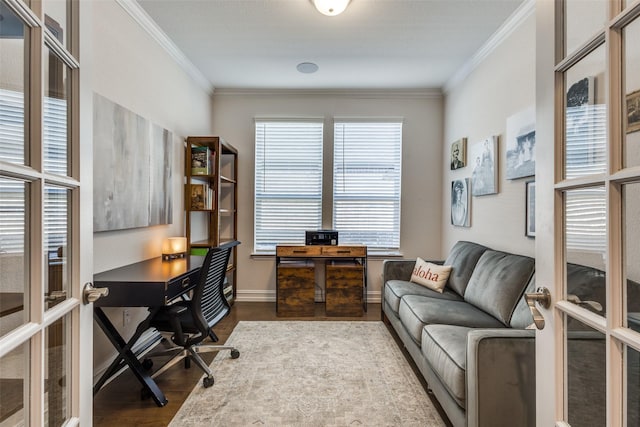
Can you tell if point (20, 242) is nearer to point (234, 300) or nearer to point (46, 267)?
point (46, 267)

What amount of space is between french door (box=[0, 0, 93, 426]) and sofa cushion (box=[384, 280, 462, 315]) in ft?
7.82

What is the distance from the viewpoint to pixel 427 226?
4168 millimetres

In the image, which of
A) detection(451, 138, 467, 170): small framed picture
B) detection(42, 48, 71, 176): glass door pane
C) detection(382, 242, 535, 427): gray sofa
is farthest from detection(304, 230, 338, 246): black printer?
detection(42, 48, 71, 176): glass door pane

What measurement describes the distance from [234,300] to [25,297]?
3598 mm

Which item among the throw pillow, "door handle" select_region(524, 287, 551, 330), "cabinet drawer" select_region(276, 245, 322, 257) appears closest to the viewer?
"door handle" select_region(524, 287, 551, 330)

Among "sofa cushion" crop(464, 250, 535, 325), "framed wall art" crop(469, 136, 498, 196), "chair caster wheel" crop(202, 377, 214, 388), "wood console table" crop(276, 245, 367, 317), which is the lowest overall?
"chair caster wheel" crop(202, 377, 214, 388)

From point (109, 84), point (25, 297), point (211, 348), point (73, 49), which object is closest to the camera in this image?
point (25, 297)

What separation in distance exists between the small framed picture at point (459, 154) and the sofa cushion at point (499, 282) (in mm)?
1263

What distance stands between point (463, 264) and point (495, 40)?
2013 millimetres

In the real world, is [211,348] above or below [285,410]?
above

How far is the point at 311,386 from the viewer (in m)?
2.14

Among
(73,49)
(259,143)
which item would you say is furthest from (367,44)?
(73,49)

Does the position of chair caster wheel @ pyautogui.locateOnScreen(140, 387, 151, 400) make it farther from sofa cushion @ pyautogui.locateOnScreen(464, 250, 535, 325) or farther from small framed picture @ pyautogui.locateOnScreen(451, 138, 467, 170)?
small framed picture @ pyautogui.locateOnScreen(451, 138, 467, 170)

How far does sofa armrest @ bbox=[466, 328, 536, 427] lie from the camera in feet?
4.52
